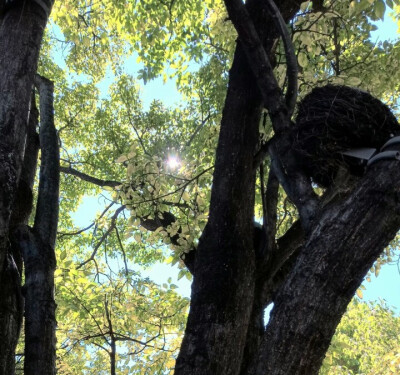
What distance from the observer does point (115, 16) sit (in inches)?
218

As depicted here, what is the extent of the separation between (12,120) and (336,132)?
1.71 meters

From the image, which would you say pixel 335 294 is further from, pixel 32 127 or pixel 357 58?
pixel 357 58

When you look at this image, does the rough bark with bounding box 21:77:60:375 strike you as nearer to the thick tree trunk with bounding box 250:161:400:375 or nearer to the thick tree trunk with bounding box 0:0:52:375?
the thick tree trunk with bounding box 0:0:52:375

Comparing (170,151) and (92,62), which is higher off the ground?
(92,62)

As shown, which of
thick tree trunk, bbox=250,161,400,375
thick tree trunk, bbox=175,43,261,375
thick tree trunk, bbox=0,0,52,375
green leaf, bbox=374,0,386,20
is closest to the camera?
thick tree trunk, bbox=250,161,400,375

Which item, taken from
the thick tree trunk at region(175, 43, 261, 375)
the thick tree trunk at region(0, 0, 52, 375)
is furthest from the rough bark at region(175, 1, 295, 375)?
the thick tree trunk at region(0, 0, 52, 375)

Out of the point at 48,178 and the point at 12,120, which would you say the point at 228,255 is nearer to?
the point at 12,120

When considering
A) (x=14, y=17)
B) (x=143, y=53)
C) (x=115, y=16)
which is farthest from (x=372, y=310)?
(x=14, y=17)

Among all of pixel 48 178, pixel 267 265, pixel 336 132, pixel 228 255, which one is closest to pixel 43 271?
pixel 48 178

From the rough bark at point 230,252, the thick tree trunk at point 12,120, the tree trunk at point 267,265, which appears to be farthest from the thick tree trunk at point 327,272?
the thick tree trunk at point 12,120

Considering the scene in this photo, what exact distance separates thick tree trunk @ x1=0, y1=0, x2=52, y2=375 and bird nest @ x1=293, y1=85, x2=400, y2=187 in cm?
145

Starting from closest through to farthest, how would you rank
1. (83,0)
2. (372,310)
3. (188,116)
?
(83,0), (188,116), (372,310)

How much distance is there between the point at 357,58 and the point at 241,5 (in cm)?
359

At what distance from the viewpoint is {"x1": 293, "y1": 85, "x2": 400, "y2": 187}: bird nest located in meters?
1.98
